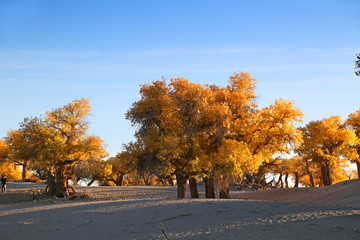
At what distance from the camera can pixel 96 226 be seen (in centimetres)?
1295

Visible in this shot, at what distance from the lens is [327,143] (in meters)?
38.7

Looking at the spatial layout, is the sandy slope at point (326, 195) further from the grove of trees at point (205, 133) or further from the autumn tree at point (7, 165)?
the autumn tree at point (7, 165)

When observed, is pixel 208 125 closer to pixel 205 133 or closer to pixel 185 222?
pixel 205 133

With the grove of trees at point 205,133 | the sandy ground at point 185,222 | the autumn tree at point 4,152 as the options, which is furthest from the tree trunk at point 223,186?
the autumn tree at point 4,152

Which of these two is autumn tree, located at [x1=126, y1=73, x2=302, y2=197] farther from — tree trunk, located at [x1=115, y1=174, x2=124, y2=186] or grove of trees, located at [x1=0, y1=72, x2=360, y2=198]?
tree trunk, located at [x1=115, y1=174, x2=124, y2=186]

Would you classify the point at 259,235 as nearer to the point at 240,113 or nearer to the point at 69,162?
the point at 240,113

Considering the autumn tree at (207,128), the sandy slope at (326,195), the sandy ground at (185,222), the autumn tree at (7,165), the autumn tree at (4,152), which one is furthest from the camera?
the autumn tree at (7,165)

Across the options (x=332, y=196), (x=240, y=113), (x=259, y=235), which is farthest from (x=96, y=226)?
(x=332, y=196)

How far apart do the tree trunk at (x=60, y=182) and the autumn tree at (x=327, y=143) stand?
27649mm

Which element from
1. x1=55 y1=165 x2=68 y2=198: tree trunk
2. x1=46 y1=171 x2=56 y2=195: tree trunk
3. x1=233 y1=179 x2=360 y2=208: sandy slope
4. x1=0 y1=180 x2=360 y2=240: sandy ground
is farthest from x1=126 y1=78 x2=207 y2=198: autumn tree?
x1=46 y1=171 x2=56 y2=195: tree trunk

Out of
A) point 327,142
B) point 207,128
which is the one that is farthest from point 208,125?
point 327,142

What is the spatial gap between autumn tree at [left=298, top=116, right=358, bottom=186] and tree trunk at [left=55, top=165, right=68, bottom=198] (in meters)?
27.6

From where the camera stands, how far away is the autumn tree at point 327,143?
3709cm

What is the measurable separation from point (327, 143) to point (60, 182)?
3121 cm
